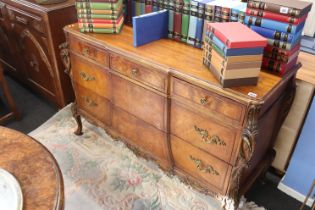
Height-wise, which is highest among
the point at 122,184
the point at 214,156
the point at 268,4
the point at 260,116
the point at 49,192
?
the point at 268,4

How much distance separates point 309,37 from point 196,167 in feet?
7.56

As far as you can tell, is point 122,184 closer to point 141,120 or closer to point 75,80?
point 141,120

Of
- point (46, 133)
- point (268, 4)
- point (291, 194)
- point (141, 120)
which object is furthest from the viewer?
point (46, 133)

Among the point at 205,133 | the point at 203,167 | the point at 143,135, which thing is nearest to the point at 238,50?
the point at 205,133

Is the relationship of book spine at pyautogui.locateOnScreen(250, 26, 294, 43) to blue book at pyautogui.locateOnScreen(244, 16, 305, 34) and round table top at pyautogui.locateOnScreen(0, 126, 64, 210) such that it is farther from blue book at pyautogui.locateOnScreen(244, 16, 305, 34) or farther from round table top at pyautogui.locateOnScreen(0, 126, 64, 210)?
round table top at pyautogui.locateOnScreen(0, 126, 64, 210)

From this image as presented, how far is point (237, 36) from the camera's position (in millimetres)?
1261

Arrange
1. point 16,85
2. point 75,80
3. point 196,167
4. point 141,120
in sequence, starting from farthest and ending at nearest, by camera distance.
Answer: point 16,85 < point 75,80 < point 141,120 < point 196,167

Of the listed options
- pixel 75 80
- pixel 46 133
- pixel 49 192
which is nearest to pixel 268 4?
pixel 49 192

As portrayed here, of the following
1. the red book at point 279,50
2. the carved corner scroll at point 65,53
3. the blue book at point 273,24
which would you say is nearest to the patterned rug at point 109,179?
the carved corner scroll at point 65,53

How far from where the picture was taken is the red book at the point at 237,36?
48.3 inches

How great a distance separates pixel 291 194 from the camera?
1978mm

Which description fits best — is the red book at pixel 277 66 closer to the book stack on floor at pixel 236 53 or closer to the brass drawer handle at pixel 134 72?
the book stack on floor at pixel 236 53

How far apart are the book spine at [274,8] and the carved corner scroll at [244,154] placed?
1.39 ft

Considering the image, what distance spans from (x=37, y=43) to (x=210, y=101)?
1647 mm
